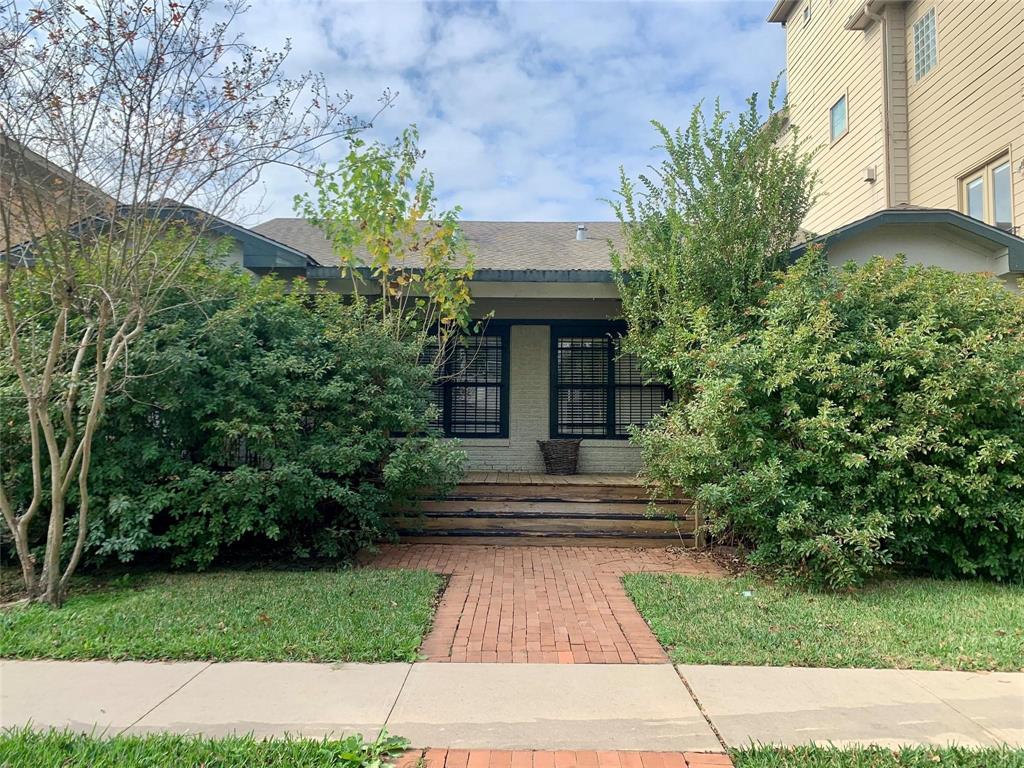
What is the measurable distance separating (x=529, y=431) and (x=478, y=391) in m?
0.99

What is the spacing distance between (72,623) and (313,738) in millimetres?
2560

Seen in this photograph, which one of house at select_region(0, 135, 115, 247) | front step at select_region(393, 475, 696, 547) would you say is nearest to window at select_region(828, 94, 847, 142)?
front step at select_region(393, 475, 696, 547)

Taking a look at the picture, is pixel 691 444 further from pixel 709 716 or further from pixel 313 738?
pixel 313 738

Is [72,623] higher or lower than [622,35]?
lower

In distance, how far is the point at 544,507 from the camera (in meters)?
7.46

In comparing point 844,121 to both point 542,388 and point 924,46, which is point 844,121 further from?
point 542,388

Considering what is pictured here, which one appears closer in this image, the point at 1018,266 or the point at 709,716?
the point at 709,716

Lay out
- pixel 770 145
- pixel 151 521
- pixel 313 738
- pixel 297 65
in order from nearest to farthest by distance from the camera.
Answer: pixel 313 738, pixel 297 65, pixel 151 521, pixel 770 145

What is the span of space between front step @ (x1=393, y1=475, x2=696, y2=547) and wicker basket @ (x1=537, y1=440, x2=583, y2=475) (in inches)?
55.5

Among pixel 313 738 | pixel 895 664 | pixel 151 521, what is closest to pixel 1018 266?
pixel 895 664

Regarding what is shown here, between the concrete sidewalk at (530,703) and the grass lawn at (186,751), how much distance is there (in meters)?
0.13

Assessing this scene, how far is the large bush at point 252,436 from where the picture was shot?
18.1 feet

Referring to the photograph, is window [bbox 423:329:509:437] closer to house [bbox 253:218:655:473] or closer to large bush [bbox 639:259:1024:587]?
house [bbox 253:218:655:473]

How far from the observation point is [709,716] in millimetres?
3104
